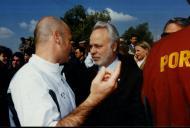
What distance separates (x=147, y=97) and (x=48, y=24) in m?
0.84

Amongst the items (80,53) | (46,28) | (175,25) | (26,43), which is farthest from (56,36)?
(26,43)

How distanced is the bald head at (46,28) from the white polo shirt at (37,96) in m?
0.15

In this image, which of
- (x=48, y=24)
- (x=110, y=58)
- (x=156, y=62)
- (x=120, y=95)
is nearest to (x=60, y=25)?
(x=48, y=24)

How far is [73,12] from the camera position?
84.1 m

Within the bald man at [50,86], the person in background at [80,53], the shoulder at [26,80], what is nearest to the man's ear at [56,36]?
the bald man at [50,86]

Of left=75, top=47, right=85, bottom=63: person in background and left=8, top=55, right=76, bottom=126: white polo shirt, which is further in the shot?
left=75, top=47, right=85, bottom=63: person in background

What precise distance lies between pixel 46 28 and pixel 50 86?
45 centimetres

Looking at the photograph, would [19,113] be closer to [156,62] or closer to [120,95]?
[156,62]

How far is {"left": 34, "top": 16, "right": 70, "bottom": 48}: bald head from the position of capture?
2773mm

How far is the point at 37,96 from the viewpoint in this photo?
2355mm

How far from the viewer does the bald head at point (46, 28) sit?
9.10 ft

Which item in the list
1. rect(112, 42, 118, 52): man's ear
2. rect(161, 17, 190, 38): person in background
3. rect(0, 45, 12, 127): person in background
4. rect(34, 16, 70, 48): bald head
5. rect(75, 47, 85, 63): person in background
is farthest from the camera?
rect(75, 47, 85, 63): person in background

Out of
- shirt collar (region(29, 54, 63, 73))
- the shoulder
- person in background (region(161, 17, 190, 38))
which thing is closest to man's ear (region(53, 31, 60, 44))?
shirt collar (region(29, 54, 63, 73))

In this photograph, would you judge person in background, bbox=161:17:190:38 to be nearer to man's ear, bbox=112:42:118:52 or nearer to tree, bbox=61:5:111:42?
man's ear, bbox=112:42:118:52
